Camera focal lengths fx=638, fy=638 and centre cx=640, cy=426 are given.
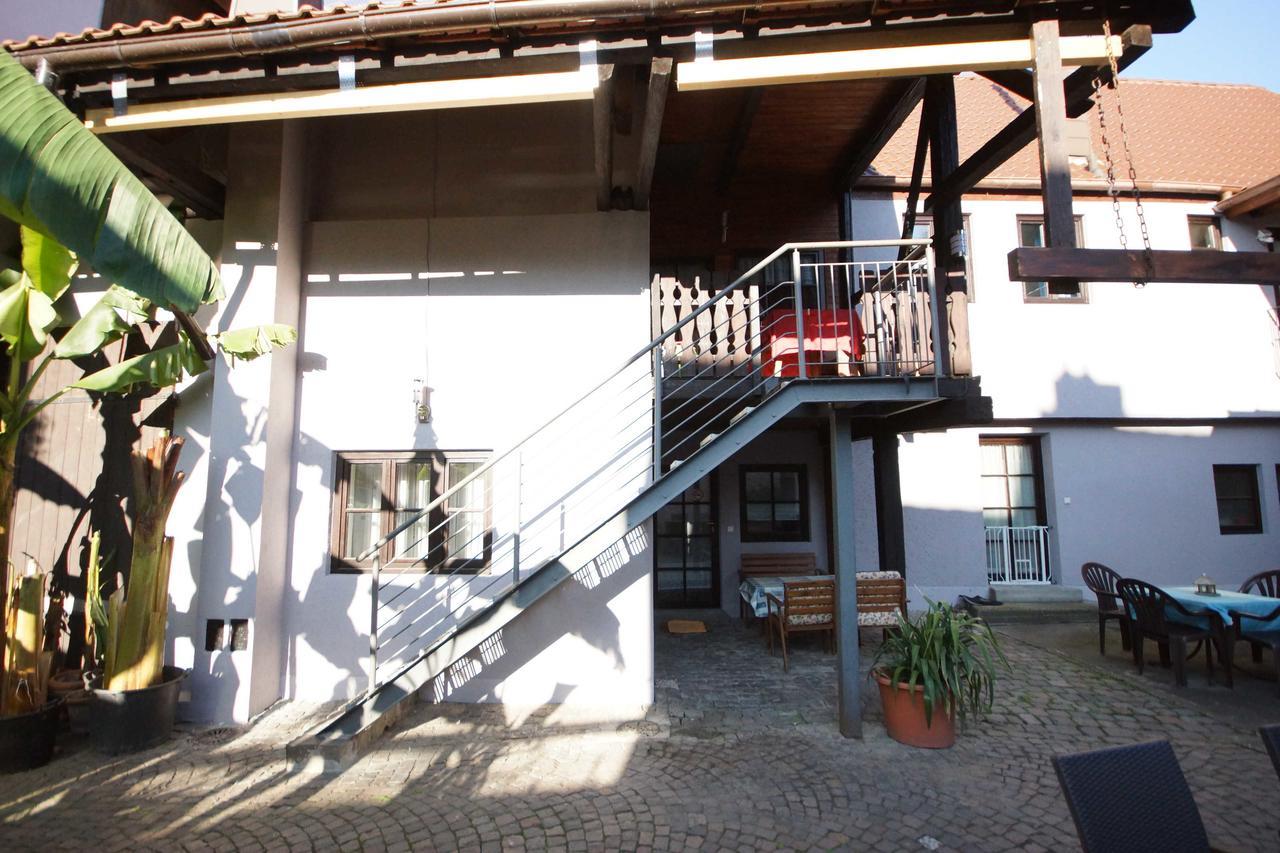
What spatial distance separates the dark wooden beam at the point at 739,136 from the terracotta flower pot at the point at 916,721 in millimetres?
4911

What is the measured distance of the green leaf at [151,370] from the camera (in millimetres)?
4605

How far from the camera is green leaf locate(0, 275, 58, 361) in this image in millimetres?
4156

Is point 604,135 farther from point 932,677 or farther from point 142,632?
point 142,632

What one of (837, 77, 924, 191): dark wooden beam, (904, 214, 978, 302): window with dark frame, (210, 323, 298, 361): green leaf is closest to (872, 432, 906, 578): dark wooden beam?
(837, 77, 924, 191): dark wooden beam

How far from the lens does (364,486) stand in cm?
586

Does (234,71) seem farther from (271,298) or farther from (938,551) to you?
(938,551)

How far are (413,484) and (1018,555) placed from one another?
8.39 m

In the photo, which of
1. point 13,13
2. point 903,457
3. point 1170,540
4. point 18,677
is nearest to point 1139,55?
point 903,457

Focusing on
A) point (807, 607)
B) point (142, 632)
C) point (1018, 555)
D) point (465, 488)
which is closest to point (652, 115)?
point (465, 488)

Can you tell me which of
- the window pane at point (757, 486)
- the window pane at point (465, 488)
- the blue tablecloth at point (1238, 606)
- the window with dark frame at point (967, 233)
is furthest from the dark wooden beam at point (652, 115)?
the blue tablecloth at point (1238, 606)

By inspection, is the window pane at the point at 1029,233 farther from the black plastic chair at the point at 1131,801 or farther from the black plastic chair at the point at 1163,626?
the black plastic chair at the point at 1131,801

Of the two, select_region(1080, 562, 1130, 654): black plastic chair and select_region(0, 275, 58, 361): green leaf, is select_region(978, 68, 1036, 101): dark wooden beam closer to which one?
select_region(1080, 562, 1130, 654): black plastic chair

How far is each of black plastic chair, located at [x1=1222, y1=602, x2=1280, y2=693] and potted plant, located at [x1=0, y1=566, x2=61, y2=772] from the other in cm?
949

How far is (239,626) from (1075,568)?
1020 cm
